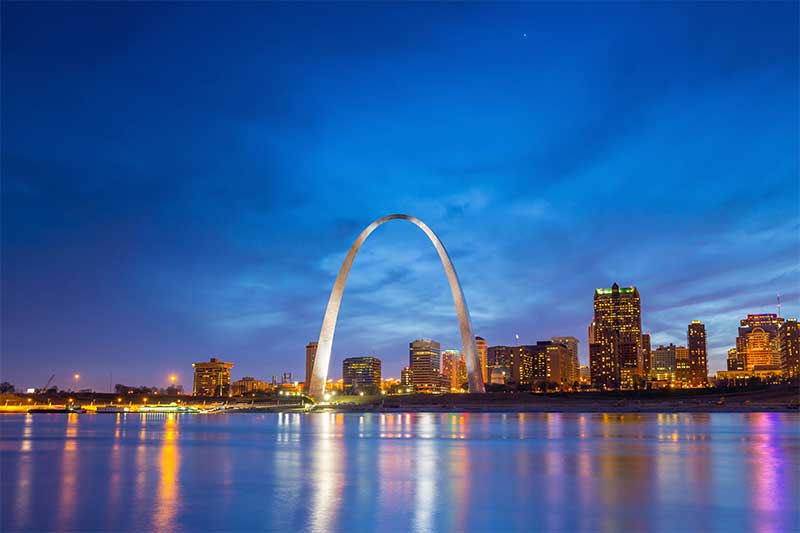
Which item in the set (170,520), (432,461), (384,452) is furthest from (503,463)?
(170,520)

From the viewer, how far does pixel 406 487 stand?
1585cm

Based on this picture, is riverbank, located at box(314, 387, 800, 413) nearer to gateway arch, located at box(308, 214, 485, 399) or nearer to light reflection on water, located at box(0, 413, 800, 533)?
gateway arch, located at box(308, 214, 485, 399)

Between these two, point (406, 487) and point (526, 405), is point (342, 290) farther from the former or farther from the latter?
point (406, 487)

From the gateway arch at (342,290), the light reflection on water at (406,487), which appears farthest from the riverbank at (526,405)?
the light reflection on water at (406,487)

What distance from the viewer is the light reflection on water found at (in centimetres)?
1183

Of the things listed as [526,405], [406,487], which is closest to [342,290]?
[526,405]

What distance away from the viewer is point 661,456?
2238 cm

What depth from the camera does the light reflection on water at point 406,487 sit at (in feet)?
38.8

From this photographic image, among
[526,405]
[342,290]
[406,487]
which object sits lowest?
[526,405]

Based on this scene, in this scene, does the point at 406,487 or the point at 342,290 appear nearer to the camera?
the point at 406,487

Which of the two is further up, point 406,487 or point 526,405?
point 406,487

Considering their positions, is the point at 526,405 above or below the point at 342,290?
below

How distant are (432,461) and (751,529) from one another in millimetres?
11322

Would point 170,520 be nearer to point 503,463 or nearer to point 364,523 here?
point 364,523
